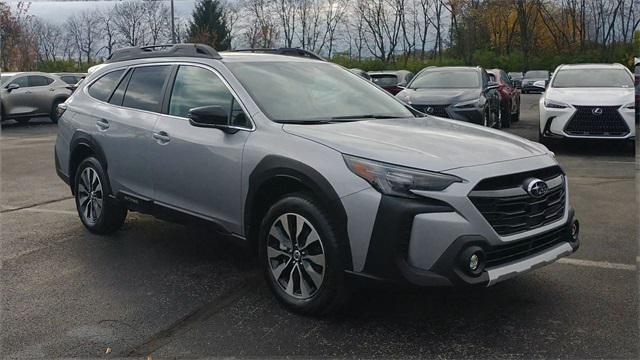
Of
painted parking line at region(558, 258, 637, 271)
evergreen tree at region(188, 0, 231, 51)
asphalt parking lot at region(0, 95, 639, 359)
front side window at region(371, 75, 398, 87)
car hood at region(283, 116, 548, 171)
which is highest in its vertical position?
evergreen tree at region(188, 0, 231, 51)

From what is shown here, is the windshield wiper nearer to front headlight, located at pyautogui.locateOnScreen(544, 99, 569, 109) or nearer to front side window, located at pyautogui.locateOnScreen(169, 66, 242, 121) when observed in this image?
front side window, located at pyautogui.locateOnScreen(169, 66, 242, 121)

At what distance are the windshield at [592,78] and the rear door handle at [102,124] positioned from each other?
903cm

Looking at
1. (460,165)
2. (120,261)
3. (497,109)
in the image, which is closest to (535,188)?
(460,165)

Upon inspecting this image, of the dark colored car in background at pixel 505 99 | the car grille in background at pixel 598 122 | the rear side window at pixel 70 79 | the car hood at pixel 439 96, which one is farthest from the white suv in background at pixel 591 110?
the rear side window at pixel 70 79

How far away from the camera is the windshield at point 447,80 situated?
12320mm

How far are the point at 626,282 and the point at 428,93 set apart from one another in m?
7.81

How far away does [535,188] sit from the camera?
3586mm

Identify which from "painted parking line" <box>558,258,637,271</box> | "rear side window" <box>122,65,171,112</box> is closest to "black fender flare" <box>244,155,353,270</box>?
"rear side window" <box>122,65,171,112</box>

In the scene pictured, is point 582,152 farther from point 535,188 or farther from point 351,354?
point 351,354

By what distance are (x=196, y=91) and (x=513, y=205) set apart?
102 inches

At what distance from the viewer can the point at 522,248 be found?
3580 millimetres

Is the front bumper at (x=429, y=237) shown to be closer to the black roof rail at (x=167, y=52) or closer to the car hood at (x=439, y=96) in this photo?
the black roof rail at (x=167, y=52)

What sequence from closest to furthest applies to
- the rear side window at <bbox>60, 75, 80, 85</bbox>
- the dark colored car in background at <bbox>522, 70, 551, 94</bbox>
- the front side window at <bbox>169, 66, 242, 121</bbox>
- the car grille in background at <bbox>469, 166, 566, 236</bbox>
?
the car grille in background at <bbox>469, 166, 566, 236</bbox>, the front side window at <bbox>169, 66, 242, 121</bbox>, the rear side window at <bbox>60, 75, 80, 85</bbox>, the dark colored car in background at <bbox>522, 70, 551, 94</bbox>

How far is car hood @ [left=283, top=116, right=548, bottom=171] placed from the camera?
350 cm
